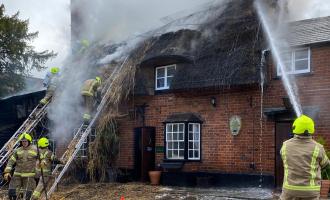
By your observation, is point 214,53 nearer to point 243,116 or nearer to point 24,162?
point 243,116

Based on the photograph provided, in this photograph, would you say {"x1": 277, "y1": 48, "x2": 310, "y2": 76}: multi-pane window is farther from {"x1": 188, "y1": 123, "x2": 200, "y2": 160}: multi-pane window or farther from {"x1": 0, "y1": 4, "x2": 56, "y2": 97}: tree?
{"x1": 0, "y1": 4, "x2": 56, "y2": 97}: tree

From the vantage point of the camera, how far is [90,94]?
14562mm

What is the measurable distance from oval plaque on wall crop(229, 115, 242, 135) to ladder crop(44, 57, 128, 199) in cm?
433

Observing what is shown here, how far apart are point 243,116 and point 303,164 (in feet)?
26.1

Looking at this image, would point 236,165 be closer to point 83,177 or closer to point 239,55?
point 239,55

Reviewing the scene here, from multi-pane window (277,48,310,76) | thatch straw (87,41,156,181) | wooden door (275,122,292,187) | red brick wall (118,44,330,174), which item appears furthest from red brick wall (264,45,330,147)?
thatch straw (87,41,156,181)

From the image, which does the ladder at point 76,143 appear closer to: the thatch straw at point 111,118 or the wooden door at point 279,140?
the thatch straw at point 111,118

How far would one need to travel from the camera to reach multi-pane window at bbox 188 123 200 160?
15.0m

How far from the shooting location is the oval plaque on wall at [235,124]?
13969mm

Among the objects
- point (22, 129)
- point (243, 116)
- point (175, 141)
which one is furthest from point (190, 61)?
point (22, 129)

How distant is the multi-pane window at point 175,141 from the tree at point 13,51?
41.3 ft

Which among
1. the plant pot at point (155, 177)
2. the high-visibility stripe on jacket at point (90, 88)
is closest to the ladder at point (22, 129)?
the high-visibility stripe on jacket at point (90, 88)

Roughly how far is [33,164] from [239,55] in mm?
6786

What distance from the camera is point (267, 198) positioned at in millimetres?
11602
